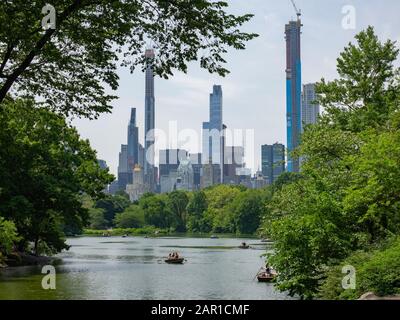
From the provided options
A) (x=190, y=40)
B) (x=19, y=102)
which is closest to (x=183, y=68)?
(x=190, y=40)

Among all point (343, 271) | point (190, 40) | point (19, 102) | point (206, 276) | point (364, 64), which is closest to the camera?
point (190, 40)

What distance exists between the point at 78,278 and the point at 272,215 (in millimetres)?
15436

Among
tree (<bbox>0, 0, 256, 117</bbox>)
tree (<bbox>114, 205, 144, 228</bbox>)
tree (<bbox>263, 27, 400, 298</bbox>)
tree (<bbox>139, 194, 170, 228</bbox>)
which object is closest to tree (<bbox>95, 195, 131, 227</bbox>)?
tree (<bbox>114, 205, 144, 228</bbox>)

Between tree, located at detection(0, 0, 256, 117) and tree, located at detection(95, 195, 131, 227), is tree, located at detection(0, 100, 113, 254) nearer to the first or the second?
tree, located at detection(0, 0, 256, 117)

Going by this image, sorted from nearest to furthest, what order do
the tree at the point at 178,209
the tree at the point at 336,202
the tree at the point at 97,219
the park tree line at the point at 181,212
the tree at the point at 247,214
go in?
the tree at the point at 336,202
the tree at the point at 247,214
the park tree line at the point at 181,212
the tree at the point at 97,219
the tree at the point at 178,209

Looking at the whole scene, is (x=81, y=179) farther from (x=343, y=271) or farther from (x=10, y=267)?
(x=343, y=271)

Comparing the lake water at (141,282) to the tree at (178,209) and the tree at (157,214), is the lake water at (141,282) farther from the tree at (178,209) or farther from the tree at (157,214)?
the tree at (178,209)

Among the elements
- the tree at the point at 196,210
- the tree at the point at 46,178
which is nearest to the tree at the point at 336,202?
the tree at the point at 46,178

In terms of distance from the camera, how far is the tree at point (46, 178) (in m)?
41.9

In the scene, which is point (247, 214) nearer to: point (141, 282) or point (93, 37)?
point (141, 282)

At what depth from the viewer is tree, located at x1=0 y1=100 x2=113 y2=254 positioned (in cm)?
Answer: 4186

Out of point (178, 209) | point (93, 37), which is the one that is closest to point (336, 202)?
point (93, 37)

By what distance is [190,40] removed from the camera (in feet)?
41.9
